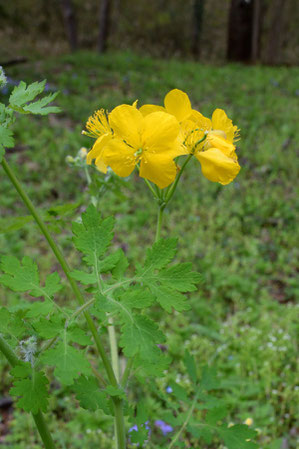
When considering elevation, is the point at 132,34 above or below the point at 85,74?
above

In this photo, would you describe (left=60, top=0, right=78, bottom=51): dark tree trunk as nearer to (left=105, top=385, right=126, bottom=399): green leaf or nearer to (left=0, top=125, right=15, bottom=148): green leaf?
(left=0, top=125, right=15, bottom=148): green leaf

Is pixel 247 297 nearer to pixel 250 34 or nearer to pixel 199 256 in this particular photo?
pixel 199 256

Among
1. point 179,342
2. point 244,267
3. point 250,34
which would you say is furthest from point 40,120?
point 250,34

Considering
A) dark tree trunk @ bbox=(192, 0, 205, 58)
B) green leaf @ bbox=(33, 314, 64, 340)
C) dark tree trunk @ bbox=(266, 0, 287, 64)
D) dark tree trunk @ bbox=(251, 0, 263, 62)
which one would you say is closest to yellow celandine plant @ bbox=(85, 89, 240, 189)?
green leaf @ bbox=(33, 314, 64, 340)

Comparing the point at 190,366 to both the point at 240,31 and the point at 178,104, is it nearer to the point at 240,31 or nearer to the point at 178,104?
the point at 178,104

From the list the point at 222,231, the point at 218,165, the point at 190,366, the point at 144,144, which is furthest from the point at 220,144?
the point at 222,231

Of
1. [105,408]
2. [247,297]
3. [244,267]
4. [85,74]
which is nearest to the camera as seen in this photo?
[105,408]

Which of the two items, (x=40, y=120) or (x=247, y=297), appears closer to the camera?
(x=247, y=297)
